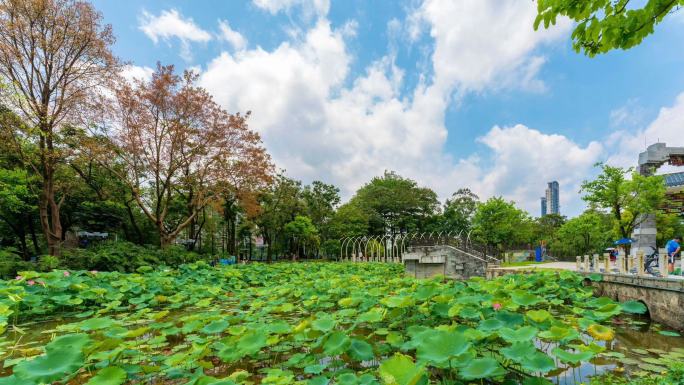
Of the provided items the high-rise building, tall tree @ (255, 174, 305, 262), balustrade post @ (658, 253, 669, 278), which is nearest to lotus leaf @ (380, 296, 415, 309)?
balustrade post @ (658, 253, 669, 278)

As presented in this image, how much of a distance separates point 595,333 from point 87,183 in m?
18.8

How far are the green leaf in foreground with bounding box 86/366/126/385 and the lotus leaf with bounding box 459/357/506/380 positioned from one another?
2405 mm

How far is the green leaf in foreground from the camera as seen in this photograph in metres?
2.38

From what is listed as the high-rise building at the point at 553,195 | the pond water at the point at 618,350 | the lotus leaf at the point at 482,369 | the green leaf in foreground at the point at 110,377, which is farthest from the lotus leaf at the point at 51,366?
the high-rise building at the point at 553,195

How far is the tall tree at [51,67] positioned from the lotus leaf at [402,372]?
40.9ft

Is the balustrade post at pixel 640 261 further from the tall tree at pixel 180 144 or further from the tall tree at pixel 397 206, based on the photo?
the tall tree at pixel 397 206

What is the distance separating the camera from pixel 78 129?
501 inches

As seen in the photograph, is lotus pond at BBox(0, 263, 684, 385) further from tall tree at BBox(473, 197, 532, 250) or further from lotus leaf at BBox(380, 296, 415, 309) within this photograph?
tall tree at BBox(473, 197, 532, 250)

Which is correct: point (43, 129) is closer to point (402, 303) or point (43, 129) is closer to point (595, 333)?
point (402, 303)

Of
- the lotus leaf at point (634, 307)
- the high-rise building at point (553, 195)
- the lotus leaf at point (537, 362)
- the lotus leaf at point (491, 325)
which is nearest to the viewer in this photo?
the lotus leaf at point (537, 362)

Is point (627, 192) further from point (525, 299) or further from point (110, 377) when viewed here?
point (110, 377)

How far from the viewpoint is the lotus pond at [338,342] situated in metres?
2.51

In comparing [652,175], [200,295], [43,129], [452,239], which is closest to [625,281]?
[452,239]

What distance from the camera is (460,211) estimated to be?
119ft
